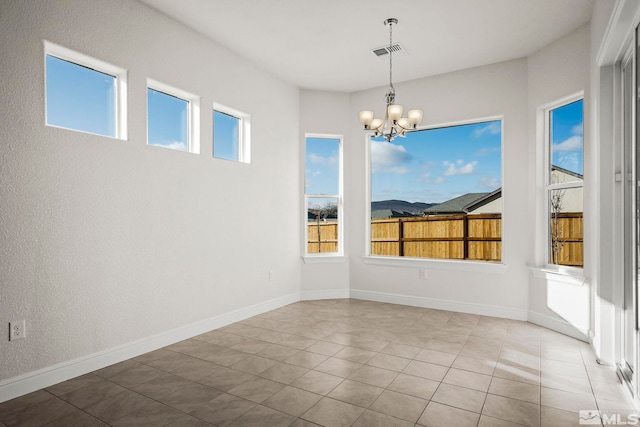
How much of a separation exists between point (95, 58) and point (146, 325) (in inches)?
87.7

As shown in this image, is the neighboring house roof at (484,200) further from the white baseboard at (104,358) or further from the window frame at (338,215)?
the white baseboard at (104,358)

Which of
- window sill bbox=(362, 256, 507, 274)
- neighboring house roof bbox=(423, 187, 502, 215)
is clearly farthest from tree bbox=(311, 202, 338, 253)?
neighboring house roof bbox=(423, 187, 502, 215)

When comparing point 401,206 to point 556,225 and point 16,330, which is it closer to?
point 556,225

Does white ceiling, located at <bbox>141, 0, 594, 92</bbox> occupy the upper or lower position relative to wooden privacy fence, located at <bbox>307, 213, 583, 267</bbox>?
upper

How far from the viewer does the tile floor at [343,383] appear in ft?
7.27

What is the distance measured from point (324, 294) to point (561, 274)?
9.64 ft

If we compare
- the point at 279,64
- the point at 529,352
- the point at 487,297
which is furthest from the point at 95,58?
the point at 487,297

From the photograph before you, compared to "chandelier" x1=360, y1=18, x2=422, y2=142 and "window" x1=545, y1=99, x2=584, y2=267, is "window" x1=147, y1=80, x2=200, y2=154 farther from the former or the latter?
"window" x1=545, y1=99, x2=584, y2=267

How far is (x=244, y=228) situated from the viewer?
14.5 ft

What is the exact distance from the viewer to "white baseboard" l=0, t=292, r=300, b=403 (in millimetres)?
2471

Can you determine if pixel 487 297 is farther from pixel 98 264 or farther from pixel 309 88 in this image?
pixel 98 264

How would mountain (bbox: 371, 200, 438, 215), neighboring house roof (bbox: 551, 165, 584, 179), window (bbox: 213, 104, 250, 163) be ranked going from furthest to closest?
mountain (bbox: 371, 200, 438, 215) < window (bbox: 213, 104, 250, 163) < neighboring house roof (bbox: 551, 165, 584, 179)

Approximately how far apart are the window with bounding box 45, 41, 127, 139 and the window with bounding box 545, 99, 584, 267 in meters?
4.28

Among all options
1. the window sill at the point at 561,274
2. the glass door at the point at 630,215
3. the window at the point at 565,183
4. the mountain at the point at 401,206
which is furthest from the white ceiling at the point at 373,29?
the window sill at the point at 561,274
